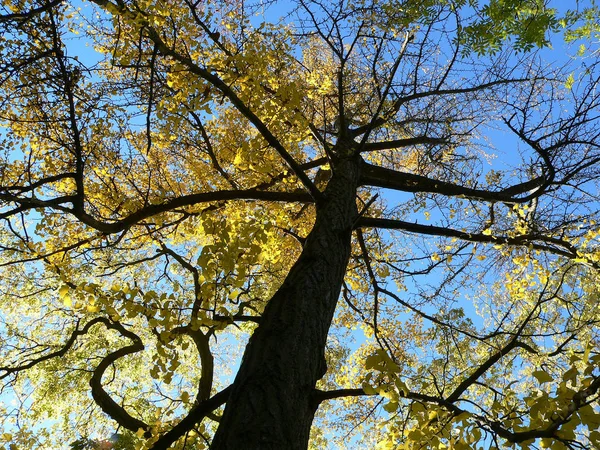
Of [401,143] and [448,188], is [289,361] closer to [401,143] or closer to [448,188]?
[448,188]

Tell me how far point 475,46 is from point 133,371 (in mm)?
8853

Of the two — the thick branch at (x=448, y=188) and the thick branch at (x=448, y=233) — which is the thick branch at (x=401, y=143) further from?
the thick branch at (x=448, y=233)

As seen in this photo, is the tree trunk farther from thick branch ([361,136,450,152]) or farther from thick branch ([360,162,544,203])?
thick branch ([361,136,450,152])

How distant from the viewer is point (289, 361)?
77.2 inches

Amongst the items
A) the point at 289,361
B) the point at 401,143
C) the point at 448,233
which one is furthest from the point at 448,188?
the point at 289,361

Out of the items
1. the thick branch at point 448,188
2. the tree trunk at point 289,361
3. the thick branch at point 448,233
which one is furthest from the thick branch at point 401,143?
the tree trunk at point 289,361

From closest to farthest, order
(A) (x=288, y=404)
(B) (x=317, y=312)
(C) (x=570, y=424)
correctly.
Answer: (C) (x=570, y=424), (A) (x=288, y=404), (B) (x=317, y=312)

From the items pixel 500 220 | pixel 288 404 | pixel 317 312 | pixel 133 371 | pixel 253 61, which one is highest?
pixel 500 220

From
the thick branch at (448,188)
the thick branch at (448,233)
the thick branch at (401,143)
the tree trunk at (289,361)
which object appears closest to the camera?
the tree trunk at (289,361)

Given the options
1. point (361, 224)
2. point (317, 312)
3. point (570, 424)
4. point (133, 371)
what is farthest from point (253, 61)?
point (133, 371)

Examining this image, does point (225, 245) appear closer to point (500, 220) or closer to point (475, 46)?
point (475, 46)

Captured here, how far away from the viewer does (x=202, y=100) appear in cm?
331

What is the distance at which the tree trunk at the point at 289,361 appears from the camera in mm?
1624

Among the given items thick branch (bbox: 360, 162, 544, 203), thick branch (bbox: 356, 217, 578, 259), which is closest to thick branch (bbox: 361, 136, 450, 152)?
thick branch (bbox: 360, 162, 544, 203)
